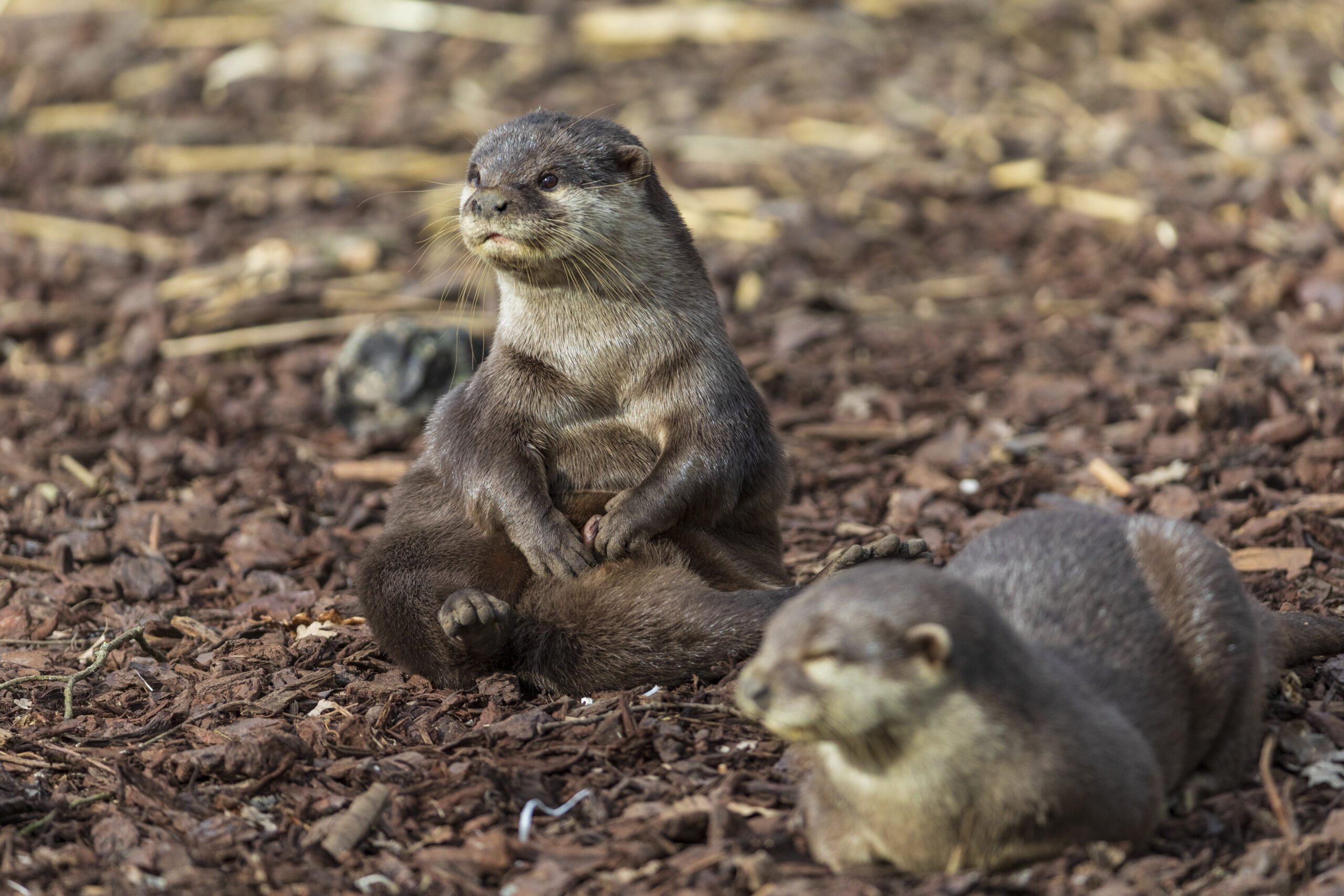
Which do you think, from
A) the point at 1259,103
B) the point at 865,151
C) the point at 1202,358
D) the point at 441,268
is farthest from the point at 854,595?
the point at 1259,103

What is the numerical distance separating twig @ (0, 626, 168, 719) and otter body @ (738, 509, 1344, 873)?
243 centimetres

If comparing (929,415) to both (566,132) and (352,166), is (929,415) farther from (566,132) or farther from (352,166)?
(352,166)

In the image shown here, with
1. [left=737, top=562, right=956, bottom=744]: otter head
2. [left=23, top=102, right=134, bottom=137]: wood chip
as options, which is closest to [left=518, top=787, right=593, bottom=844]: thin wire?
[left=737, top=562, right=956, bottom=744]: otter head

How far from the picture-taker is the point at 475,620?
4344 millimetres

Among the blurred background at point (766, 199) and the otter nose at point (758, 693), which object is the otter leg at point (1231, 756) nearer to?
the otter nose at point (758, 693)

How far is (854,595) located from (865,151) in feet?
26.4

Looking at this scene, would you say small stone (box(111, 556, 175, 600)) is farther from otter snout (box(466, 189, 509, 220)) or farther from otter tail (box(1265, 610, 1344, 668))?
otter tail (box(1265, 610, 1344, 668))

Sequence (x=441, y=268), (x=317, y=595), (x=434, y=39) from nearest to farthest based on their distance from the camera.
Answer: (x=317, y=595), (x=441, y=268), (x=434, y=39)

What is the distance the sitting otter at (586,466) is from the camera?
4488mm

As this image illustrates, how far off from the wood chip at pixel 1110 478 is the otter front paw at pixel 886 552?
1.78m

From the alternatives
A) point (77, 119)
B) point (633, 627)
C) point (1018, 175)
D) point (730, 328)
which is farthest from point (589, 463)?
point (77, 119)

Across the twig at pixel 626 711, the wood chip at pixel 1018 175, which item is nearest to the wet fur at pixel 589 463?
the twig at pixel 626 711

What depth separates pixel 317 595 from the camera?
557cm

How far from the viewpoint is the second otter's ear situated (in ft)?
16.0
